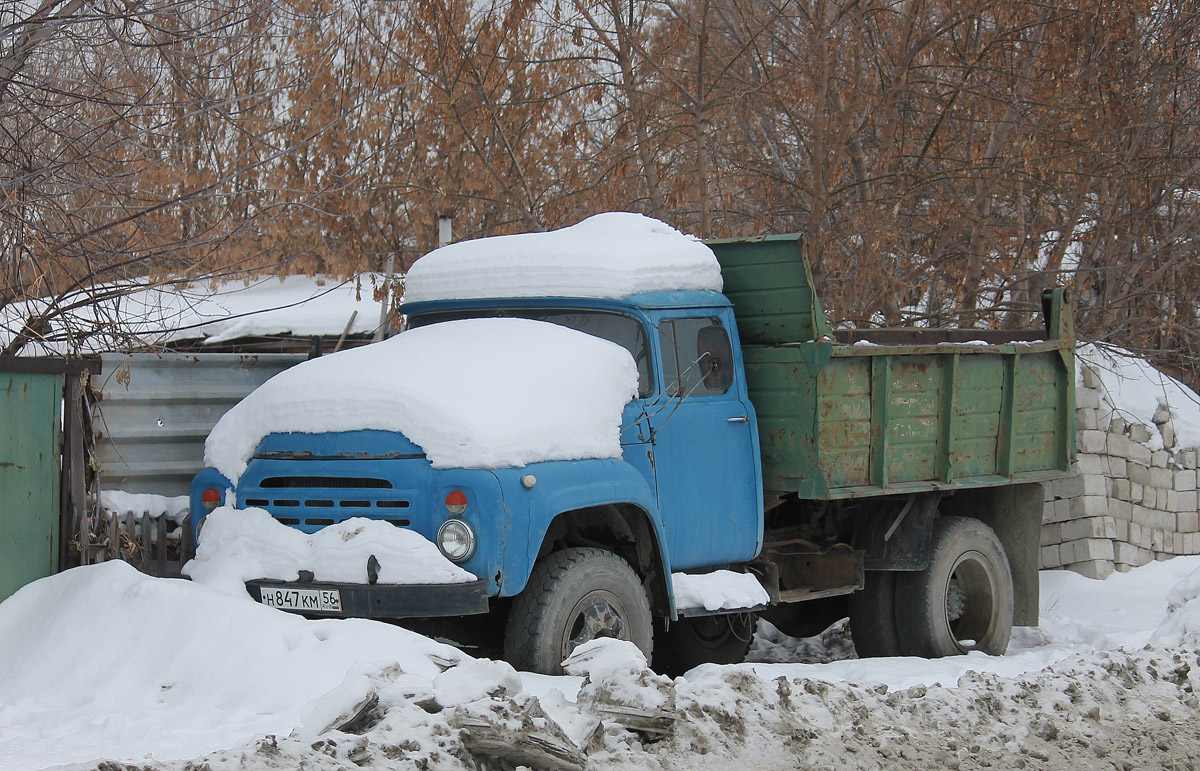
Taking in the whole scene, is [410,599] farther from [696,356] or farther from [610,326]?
[696,356]

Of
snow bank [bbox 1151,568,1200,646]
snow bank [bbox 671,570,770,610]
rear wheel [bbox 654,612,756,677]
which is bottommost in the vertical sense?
rear wheel [bbox 654,612,756,677]

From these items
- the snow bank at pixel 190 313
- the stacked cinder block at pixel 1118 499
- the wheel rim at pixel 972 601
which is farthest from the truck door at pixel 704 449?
the stacked cinder block at pixel 1118 499

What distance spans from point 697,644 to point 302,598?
2.99 metres

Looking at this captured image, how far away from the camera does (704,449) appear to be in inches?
251

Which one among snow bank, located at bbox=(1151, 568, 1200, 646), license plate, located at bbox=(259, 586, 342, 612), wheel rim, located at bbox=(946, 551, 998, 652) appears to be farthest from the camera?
wheel rim, located at bbox=(946, 551, 998, 652)

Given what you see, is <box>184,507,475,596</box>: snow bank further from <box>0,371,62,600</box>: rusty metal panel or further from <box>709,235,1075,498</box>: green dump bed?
<box>709,235,1075,498</box>: green dump bed

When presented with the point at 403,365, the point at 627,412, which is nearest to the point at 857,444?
the point at 627,412

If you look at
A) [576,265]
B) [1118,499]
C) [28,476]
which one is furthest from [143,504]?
[1118,499]

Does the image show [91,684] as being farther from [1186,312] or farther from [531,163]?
[1186,312]

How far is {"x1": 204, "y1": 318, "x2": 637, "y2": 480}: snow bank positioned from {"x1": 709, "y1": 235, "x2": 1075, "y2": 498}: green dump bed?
41.1 inches

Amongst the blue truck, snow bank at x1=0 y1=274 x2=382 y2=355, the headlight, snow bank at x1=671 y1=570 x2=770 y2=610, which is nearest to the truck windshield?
the blue truck

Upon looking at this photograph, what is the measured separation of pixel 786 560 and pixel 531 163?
266 inches

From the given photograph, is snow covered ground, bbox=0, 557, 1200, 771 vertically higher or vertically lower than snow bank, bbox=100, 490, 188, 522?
lower

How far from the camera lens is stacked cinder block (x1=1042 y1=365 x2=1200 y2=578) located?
10547 millimetres
